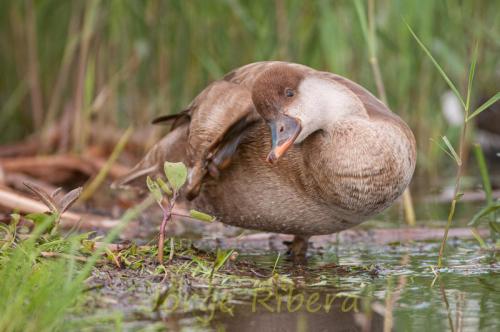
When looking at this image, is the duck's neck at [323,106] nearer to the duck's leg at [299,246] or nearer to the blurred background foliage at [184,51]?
the duck's leg at [299,246]

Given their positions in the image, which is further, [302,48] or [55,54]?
[55,54]

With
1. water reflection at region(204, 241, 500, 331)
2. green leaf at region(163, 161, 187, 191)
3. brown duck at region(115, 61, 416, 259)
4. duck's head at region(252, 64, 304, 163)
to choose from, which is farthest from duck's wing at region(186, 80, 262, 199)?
green leaf at region(163, 161, 187, 191)

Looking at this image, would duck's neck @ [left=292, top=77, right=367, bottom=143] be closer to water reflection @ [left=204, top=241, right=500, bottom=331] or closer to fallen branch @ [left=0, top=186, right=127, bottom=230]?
water reflection @ [left=204, top=241, right=500, bottom=331]

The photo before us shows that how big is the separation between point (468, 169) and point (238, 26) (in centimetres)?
325

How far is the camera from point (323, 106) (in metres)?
4.55

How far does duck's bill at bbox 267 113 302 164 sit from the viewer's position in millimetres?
4277

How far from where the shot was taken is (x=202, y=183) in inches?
201

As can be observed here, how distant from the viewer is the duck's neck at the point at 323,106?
4473 mm

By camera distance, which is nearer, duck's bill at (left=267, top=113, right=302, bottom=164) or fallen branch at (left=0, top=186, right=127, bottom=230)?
duck's bill at (left=267, top=113, right=302, bottom=164)

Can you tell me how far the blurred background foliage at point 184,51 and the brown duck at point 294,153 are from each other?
192cm

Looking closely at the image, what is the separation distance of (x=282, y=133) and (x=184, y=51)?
330 centimetres

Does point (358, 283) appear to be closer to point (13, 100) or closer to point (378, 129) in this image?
point (378, 129)

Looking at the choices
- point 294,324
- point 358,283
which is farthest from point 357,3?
point 294,324

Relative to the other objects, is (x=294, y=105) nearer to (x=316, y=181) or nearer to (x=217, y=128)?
(x=316, y=181)
